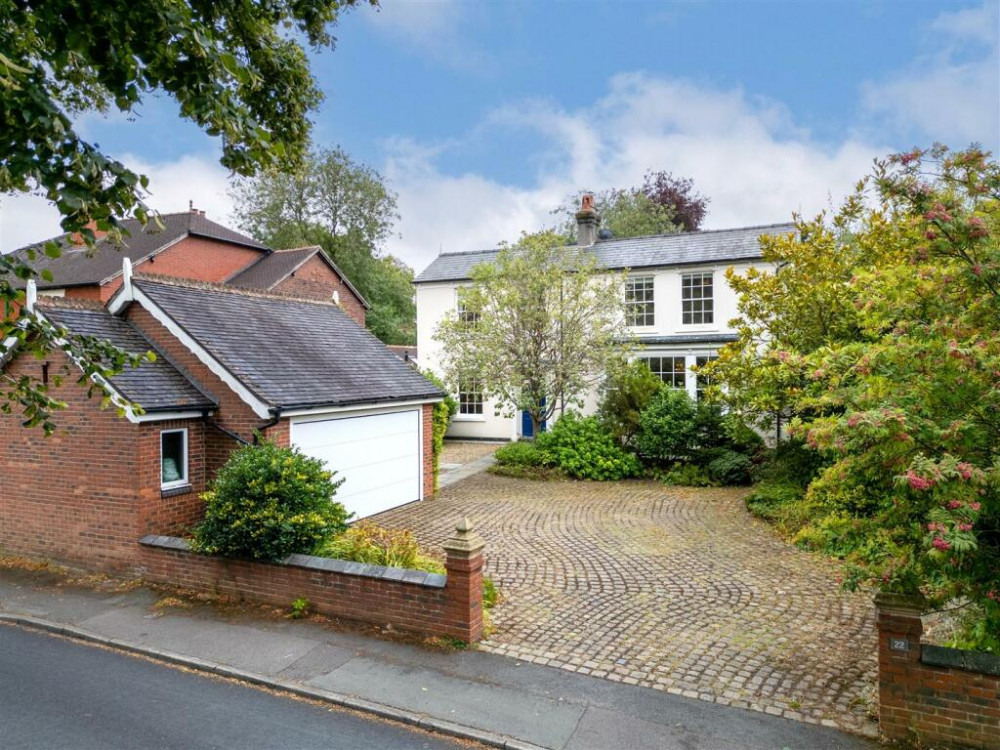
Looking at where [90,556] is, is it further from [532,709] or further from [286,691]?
[532,709]

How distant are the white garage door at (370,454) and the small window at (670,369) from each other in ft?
35.9

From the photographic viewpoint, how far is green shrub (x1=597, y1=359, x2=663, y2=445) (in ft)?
62.7

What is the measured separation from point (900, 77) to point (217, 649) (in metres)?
12.7

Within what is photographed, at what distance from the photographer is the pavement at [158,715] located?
17.7ft

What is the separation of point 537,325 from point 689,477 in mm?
6324

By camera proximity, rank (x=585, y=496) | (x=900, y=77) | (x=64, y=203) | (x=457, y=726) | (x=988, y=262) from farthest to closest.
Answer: (x=585, y=496), (x=900, y=77), (x=457, y=726), (x=988, y=262), (x=64, y=203)

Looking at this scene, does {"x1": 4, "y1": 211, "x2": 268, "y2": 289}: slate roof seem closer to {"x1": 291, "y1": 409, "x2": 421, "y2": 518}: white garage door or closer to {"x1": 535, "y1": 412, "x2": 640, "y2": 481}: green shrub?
{"x1": 291, "y1": 409, "x2": 421, "y2": 518}: white garage door

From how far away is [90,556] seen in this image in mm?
9969

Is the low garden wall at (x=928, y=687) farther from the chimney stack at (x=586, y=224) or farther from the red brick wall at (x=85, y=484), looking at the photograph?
the chimney stack at (x=586, y=224)

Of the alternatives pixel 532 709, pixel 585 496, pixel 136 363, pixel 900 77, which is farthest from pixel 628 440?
pixel 136 363

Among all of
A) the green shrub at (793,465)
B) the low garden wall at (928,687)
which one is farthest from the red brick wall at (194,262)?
the low garden wall at (928,687)

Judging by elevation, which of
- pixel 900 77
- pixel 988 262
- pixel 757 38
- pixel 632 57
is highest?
pixel 632 57

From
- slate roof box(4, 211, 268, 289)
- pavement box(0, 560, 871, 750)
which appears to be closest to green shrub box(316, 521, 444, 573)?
pavement box(0, 560, 871, 750)

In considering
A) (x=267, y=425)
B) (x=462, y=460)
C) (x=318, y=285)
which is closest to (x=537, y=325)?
(x=462, y=460)
